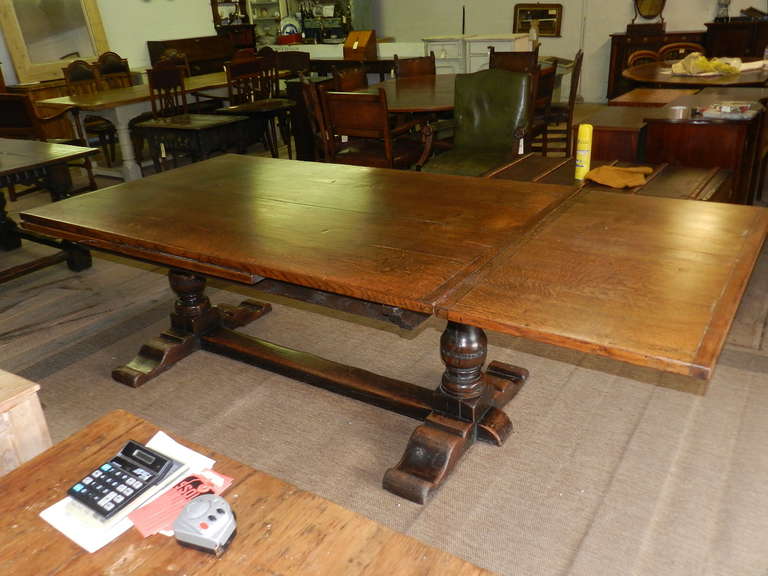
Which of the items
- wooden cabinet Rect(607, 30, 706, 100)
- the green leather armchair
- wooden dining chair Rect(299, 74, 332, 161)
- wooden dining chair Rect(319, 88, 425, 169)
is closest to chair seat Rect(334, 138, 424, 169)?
wooden dining chair Rect(319, 88, 425, 169)

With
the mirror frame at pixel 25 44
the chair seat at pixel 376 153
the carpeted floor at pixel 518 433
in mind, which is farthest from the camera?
the mirror frame at pixel 25 44

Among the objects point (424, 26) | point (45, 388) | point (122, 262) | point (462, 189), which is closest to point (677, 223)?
point (462, 189)

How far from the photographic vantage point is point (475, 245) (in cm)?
162

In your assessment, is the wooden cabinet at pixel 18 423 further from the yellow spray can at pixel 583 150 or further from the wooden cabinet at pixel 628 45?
the wooden cabinet at pixel 628 45

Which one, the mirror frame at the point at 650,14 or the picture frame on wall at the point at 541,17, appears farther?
the picture frame on wall at the point at 541,17

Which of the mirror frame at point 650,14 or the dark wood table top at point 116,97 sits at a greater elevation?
the mirror frame at point 650,14

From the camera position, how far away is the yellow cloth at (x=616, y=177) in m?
2.31

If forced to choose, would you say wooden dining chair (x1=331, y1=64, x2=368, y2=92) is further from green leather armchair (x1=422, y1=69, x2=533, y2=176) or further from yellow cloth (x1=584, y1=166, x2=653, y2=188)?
yellow cloth (x1=584, y1=166, x2=653, y2=188)

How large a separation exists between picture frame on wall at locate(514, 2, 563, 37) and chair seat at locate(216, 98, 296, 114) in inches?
171

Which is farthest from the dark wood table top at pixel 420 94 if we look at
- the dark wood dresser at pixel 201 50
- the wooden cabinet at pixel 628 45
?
the dark wood dresser at pixel 201 50

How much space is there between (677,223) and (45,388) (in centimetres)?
227

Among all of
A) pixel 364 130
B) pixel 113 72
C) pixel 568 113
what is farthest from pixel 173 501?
pixel 113 72

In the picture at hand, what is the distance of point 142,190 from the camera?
231 centimetres

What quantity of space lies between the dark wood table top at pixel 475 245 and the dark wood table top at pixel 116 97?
2.79 meters
